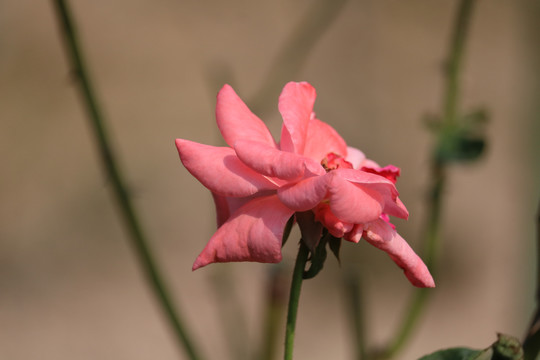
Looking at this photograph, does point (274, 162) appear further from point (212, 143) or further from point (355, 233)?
point (212, 143)

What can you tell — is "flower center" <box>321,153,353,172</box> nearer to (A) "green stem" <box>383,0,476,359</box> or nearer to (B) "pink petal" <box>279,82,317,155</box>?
(B) "pink petal" <box>279,82,317,155</box>

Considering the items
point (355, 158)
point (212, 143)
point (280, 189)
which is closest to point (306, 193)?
point (280, 189)

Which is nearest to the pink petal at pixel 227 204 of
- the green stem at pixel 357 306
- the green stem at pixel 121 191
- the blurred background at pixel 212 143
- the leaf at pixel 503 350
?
the leaf at pixel 503 350

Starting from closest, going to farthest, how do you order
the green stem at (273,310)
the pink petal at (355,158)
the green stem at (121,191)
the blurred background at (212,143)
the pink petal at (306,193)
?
the pink petal at (306,193), the pink petal at (355,158), the green stem at (121,191), the green stem at (273,310), the blurred background at (212,143)

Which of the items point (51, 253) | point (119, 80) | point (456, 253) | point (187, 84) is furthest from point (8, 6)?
point (456, 253)

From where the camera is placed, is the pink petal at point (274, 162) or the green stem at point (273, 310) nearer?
the pink petal at point (274, 162)

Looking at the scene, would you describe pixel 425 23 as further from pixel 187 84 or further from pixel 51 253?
pixel 51 253

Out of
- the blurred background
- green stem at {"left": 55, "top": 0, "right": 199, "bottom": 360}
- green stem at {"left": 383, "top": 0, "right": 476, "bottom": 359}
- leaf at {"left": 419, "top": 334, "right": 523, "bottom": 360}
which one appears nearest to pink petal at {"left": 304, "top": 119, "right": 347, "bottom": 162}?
leaf at {"left": 419, "top": 334, "right": 523, "bottom": 360}

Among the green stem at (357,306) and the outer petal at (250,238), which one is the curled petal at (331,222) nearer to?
the outer petal at (250,238)
